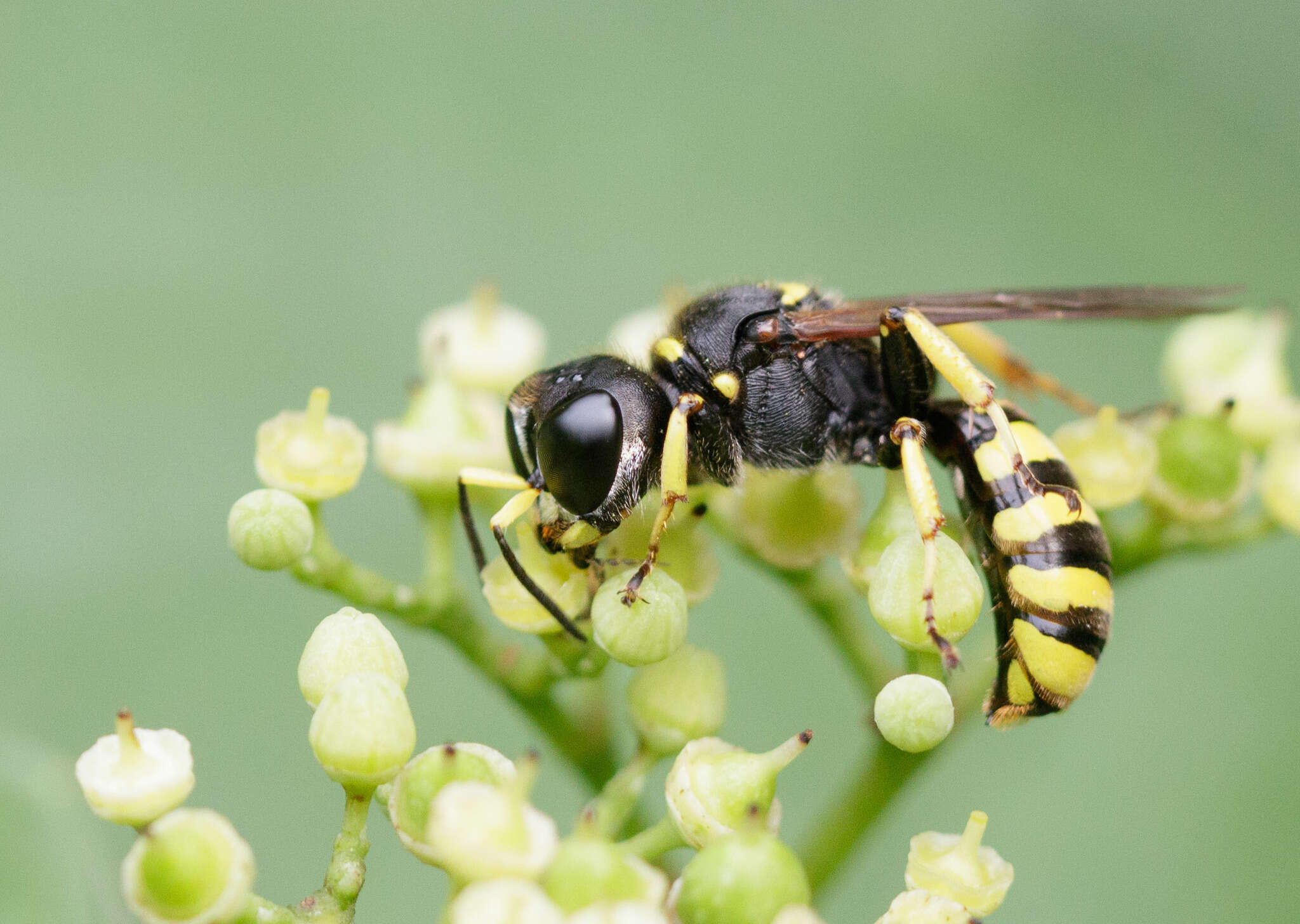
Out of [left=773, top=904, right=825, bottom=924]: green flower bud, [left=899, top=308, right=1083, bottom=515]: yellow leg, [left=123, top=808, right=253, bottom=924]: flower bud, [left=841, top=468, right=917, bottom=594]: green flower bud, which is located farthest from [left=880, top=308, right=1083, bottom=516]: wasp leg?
[left=123, top=808, right=253, bottom=924]: flower bud

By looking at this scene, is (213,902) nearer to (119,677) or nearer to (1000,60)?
(119,677)

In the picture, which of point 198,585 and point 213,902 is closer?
point 213,902

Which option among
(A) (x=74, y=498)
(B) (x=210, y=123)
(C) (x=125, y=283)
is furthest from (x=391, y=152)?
(A) (x=74, y=498)

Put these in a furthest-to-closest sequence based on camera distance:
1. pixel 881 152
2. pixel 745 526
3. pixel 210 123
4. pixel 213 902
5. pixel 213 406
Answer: pixel 881 152, pixel 210 123, pixel 213 406, pixel 745 526, pixel 213 902

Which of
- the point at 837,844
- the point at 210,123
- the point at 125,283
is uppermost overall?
the point at 210,123

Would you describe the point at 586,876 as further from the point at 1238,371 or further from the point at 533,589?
the point at 1238,371

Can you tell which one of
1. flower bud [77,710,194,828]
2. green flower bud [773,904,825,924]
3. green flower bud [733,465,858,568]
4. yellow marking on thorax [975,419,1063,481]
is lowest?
green flower bud [773,904,825,924]

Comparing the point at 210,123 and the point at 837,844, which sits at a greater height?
the point at 210,123

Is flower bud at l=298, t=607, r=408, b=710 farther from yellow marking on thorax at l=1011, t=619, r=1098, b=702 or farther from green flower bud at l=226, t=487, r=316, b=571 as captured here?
yellow marking on thorax at l=1011, t=619, r=1098, b=702
